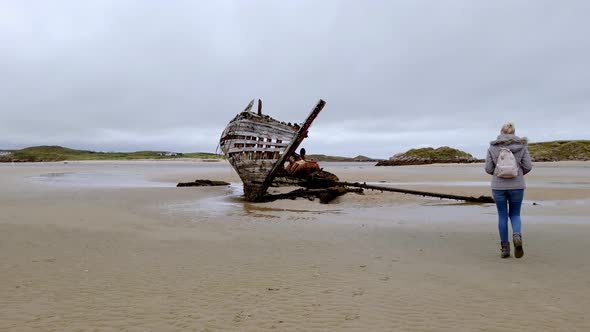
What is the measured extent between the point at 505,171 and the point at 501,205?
20.7 inches

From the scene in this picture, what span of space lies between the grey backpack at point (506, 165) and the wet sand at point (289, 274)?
1120mm

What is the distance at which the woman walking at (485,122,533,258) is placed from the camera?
5555 mm

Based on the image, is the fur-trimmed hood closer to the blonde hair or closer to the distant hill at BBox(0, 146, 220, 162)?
the blonde hair

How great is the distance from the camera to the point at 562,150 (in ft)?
185

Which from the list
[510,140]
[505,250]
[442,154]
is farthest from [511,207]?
[442,154]

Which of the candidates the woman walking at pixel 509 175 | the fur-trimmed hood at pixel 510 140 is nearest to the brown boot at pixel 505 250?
the woman walking at pixel 509 175

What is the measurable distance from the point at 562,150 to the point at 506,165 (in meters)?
60.6

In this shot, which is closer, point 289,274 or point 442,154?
point 289,274

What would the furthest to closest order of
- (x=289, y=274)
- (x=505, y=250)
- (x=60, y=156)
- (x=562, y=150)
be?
(x=60, y=156) < (x=562, y=150) < (x=505, y=250) < (x=289, y=274)

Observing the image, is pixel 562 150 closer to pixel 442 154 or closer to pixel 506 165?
pixel 442 154

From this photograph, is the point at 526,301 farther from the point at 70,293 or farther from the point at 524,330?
the point at 70,293

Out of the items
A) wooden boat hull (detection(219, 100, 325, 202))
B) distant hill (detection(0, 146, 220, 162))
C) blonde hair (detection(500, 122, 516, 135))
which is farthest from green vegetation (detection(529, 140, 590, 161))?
distant hill (detection(0, 146, 220, 162))

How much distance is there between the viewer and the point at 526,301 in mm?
3848

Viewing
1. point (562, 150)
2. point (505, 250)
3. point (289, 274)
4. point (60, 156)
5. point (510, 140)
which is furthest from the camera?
point (60, 156)
